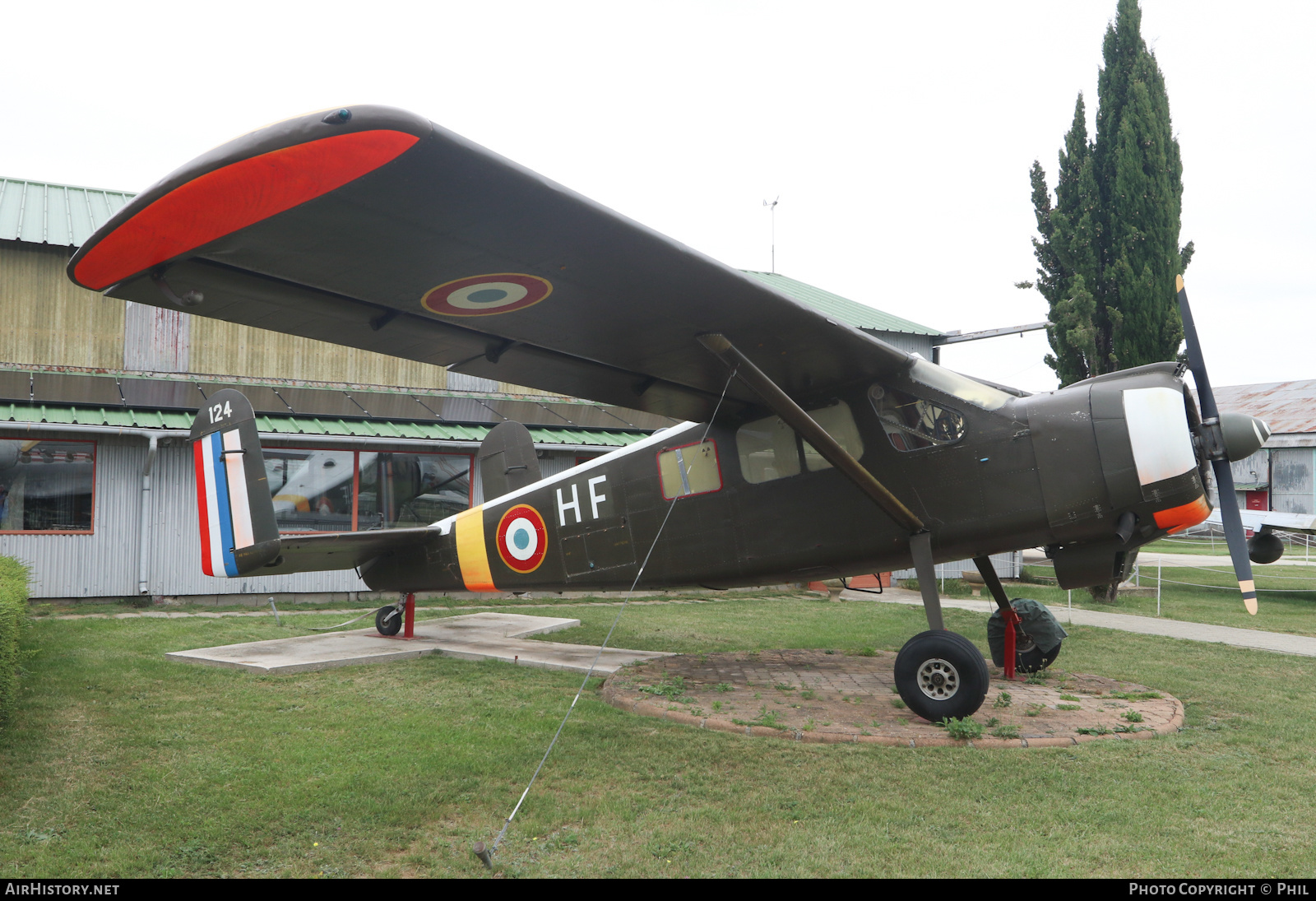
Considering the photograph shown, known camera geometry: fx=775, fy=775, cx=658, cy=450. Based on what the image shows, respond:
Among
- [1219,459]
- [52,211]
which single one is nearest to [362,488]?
[52,211]

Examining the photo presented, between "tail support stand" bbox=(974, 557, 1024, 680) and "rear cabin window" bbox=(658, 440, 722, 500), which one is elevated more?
"rear cabin window" bbox=(658, 440, 722, 500)

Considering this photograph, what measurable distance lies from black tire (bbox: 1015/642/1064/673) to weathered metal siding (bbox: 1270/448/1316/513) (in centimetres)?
3007

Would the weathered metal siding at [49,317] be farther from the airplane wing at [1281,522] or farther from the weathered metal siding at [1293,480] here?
the weathered metal siding at [1293,480]

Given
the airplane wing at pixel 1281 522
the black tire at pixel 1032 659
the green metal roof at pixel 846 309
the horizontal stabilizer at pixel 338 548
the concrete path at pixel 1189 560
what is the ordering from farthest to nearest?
the concrete path at pixel 1189 560 < the green metal roof at pixel 846 309 < the airplane wing at pixel 1281 522 < the horizontal stabilizer at pixel 338 548 < the black tire at pixel 1032 659

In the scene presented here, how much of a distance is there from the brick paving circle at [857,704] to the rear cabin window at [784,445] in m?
2.06

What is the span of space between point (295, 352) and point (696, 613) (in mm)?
10756

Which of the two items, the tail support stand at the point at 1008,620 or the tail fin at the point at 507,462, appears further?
the tail fin at the point at 507,462

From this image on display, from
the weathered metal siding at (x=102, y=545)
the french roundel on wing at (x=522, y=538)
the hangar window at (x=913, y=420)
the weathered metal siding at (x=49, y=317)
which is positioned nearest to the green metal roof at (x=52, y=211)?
the weathered metal siding at (x=49, y=317)

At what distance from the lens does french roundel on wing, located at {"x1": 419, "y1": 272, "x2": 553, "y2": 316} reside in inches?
185

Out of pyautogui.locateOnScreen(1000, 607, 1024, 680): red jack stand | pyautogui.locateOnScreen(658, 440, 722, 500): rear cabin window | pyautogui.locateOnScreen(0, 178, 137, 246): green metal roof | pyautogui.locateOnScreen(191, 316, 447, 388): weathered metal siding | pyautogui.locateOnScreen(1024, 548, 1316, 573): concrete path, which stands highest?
pyautogui.locateOnScreen(0, 178, 137, 246): green metal roof

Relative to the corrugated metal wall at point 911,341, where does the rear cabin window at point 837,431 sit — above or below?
below

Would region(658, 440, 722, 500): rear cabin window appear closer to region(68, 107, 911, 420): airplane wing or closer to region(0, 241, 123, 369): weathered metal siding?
region(68, 107, 911, 420): airplane wing

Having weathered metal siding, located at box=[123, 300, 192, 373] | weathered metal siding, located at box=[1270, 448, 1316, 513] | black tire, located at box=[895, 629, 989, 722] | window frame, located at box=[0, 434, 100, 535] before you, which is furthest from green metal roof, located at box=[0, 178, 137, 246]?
weathered metal siding, located at box=[1270, 448, 1316, 513]

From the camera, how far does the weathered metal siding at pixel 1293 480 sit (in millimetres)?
29828
